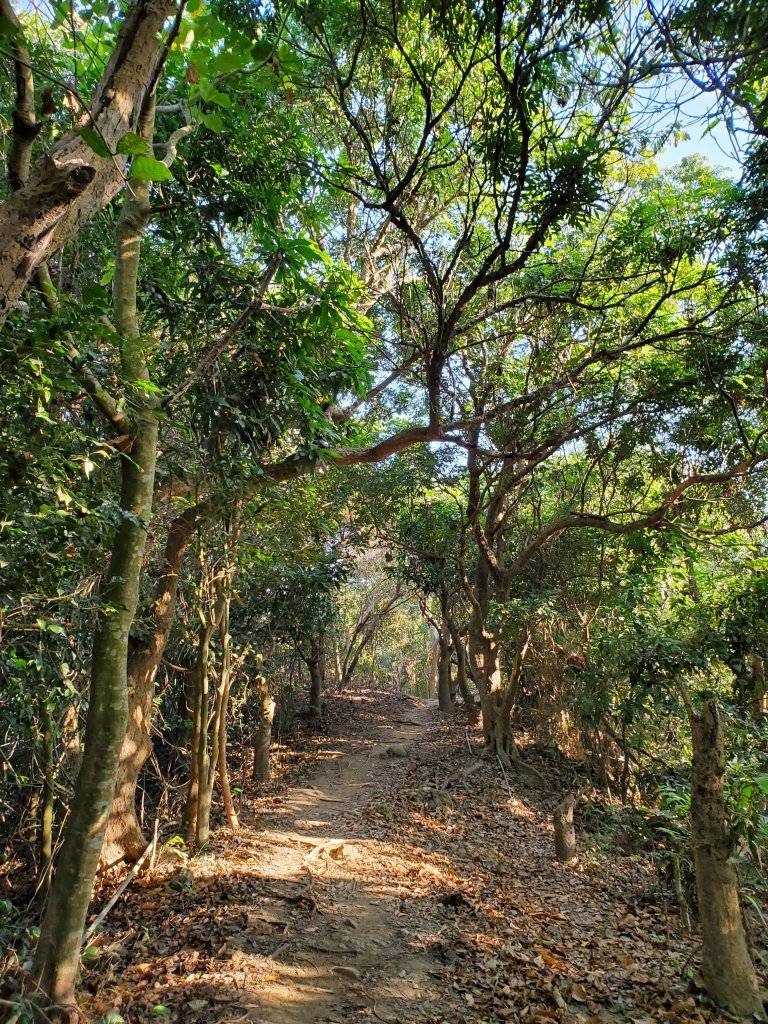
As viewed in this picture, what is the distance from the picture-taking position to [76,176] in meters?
1.76

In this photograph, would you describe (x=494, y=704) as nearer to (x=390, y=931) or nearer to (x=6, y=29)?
(x=390, y=931)

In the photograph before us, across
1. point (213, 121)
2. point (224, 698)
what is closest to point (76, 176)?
point (213, 121)

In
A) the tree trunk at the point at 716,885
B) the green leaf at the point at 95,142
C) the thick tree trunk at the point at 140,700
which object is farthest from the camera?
the thick tree trunk at the point at 140,700

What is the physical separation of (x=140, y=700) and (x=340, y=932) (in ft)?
9.16

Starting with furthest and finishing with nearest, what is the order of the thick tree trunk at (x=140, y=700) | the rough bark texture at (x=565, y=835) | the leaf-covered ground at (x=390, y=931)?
the rough bark texture at (x=565, y=835) → the thick tree trunk at (x=140, y=700) → the leaf-covered ground at (x=390, y=931)

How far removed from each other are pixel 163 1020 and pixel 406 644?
25954 millimetres

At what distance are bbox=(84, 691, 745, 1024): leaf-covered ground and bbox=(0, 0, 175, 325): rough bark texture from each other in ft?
13.7

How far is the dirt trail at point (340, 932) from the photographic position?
3.73 meters

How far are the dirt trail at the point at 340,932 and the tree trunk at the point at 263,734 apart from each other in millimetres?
1092

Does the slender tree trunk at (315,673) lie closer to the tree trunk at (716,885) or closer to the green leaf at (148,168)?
the tree trunk at (716,885)

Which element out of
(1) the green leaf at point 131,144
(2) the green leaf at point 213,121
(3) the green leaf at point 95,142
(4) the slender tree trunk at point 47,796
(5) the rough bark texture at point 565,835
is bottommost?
(5) the rough bark texture at point 565,835

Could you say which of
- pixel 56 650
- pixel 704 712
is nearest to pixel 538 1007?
pixel 704 712

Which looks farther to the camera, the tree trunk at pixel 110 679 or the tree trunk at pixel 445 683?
the tree trunk at pixel 445 683

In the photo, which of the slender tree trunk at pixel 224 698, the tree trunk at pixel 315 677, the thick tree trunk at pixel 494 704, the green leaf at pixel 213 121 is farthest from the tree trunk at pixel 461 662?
the green leaf at pixel 213 121
